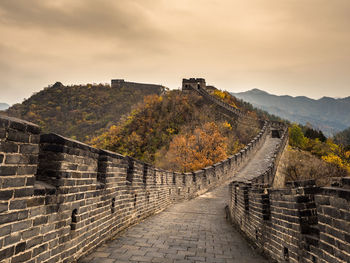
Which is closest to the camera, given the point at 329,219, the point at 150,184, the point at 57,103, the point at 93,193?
the point at 329,219

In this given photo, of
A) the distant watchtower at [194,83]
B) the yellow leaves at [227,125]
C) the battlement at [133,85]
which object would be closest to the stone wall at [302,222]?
the yellow leaves at [227,125]

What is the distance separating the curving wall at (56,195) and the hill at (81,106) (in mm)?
59315

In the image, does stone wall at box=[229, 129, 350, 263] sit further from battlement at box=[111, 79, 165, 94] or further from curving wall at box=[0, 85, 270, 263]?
battlement at box=[111, 79, 165, 94]

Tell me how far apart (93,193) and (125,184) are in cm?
164

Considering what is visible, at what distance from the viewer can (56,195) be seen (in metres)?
3.12

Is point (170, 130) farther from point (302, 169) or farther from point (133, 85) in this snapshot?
point (133, 85)

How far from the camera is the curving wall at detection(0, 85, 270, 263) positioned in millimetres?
2326

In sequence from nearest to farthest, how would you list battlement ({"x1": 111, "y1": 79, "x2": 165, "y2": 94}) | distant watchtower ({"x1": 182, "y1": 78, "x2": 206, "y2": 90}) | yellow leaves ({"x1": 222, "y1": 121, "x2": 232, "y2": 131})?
yellow leaves ({"x1": 222, "y1": 121, "x2": 232, "y2": 131})
distant watchtower ({"x1": 182, "y1": 78, "x2": 206, "y2": 90})
battlement ({"x1": 111, "y1": 79, "x2": 165, "y2": 94})

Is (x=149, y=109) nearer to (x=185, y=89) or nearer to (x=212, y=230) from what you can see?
(x=185, y=89)

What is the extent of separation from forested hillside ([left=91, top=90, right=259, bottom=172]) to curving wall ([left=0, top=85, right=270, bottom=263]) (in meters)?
23.4

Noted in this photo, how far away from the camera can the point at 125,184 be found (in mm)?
5828

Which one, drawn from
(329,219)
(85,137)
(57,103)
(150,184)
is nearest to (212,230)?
(150,184)

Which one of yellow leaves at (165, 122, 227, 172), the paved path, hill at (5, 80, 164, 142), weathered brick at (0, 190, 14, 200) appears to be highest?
hill at (5, 80, 164, 142)

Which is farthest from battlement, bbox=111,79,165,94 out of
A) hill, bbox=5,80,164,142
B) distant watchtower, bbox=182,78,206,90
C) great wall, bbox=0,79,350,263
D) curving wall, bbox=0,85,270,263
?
curving wall, bbox=0,85,270,263
